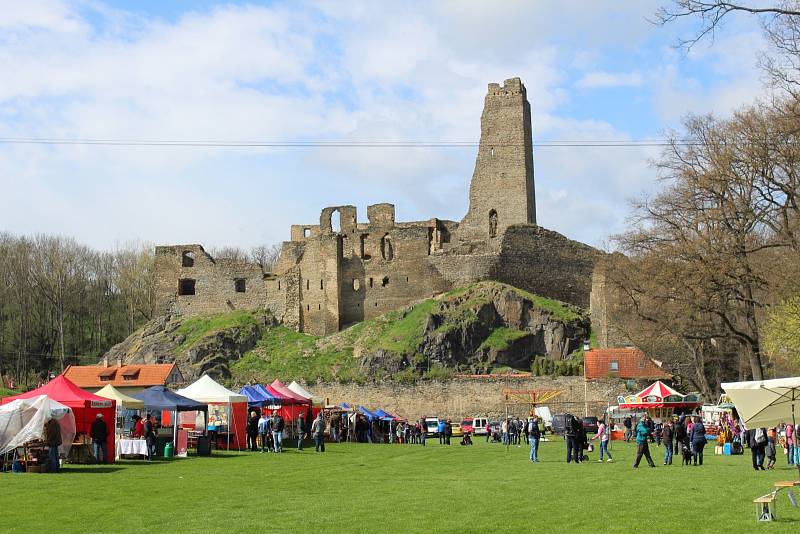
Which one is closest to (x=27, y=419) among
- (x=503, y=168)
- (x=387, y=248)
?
(x=387, y=248)

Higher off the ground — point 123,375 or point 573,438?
point 123,375

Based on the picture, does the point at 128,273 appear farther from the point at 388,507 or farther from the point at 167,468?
the point at 388,507

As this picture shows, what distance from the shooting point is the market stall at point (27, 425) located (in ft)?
86.2

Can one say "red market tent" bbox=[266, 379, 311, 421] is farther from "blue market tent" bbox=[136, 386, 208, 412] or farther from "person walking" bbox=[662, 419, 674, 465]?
"person walking" bbox=[662, 419, 674, 465]

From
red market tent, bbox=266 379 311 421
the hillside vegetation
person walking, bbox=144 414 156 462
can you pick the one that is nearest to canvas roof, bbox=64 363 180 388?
the hillside vegetation

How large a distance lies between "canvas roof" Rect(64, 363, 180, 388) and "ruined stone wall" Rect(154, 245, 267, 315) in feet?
48.7

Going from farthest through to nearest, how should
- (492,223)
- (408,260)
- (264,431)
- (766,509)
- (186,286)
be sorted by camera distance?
(186,286), (492,223), (408,260), (264,431), (766,509)

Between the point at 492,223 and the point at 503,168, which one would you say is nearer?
the point at 503,168

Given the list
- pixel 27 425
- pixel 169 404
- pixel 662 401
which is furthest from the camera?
pixel 662 401

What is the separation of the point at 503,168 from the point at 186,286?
24.2 metres

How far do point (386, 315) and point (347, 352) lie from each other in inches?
157

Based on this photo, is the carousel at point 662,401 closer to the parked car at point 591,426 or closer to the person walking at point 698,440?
the parked car at point 591,426

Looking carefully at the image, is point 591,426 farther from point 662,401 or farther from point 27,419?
point 27,419

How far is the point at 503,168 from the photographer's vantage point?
75.9m
